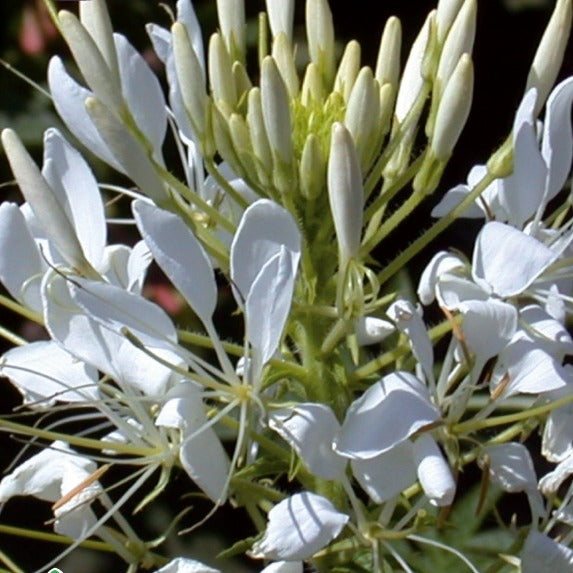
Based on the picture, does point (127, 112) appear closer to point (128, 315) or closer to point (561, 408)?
point (128, 315)

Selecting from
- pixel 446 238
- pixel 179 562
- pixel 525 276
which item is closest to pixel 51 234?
pixel 179 562

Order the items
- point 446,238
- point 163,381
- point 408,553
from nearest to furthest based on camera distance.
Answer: point 163,381, point 408,553, point 446,238

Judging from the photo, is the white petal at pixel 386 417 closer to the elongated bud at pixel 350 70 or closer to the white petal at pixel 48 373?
the white petal at pixel 48 373

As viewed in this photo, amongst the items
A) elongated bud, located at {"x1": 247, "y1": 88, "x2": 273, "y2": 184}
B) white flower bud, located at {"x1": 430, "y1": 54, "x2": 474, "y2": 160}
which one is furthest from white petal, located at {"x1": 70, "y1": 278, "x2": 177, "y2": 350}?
white flower bud, located at {"x1": 430, "y1": 54, "x2": 474, "y2": 160}

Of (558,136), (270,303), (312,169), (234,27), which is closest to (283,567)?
(270,303)

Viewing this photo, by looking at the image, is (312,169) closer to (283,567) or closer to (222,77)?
(222,77)

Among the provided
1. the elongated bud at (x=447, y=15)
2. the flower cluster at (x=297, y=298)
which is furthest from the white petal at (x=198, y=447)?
the elongated bud at (x=447, y=15)
